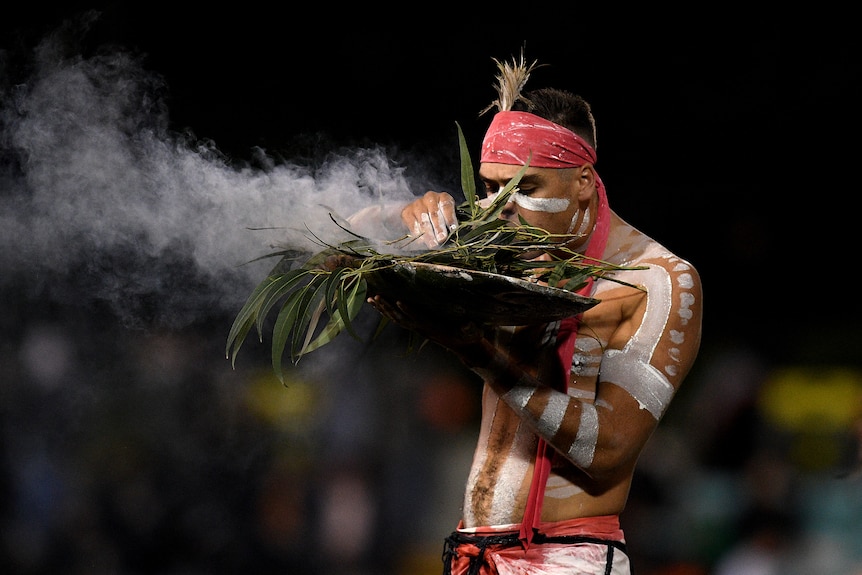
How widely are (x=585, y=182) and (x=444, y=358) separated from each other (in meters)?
1.69

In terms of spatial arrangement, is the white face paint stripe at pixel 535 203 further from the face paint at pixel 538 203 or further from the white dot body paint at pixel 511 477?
the white dot body paint at pixel 511 477

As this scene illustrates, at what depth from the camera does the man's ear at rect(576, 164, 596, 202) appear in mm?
2001

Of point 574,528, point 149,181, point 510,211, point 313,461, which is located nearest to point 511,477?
point 574,528

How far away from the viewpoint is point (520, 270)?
5.62 ft

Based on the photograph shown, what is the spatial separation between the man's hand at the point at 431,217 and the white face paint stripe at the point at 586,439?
0.43 m

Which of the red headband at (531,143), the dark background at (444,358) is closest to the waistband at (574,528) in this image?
the red headband at (531,143)

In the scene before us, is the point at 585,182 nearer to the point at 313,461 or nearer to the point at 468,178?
the point at 468,178

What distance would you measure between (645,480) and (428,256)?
2185mm

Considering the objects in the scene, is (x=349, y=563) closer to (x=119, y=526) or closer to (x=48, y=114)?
(x=119, y=526)

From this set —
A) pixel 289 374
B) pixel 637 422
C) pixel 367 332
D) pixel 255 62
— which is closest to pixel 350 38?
pixel 255 62

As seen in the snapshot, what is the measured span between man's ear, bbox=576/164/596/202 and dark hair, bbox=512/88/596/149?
0.09 meters

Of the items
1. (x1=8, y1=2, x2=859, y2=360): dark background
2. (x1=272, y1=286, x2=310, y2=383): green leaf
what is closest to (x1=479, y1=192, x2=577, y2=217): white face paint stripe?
(x1=272, y1=286, x2=310, y2=383): green leaf

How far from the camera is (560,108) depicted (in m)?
2.05

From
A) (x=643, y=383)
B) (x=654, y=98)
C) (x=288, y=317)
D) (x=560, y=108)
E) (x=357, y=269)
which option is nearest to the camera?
(x=357, y=269)
